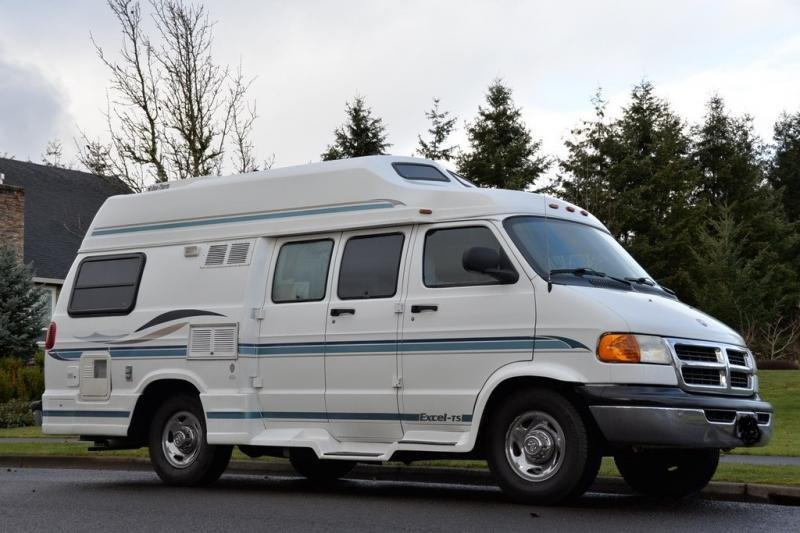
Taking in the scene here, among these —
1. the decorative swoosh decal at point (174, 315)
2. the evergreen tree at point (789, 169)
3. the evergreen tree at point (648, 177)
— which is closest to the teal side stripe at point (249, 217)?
the decorative swoosh decal at point (174, 315)

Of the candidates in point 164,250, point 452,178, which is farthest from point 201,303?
point 452,178

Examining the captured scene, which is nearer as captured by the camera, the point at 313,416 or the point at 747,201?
the point at 313,416

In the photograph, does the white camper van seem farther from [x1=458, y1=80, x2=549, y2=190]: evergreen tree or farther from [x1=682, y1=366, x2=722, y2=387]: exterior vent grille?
[x1=458, y1=80, x2=549, y2=190]: evergreen tree

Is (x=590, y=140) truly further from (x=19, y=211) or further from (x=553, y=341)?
(x=553, y=341)

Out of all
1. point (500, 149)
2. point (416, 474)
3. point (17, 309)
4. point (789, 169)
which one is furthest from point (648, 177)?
point (416, 474)

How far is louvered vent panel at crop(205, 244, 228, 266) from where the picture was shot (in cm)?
1173

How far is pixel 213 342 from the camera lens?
11.5 meters

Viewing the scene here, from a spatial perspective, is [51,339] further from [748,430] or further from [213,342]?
[748,430]

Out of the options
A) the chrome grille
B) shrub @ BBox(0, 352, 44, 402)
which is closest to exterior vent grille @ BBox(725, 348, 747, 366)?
the chrome grille

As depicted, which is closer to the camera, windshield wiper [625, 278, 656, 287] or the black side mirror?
the black side mirror

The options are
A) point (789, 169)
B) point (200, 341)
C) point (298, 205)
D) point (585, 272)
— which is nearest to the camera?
point (585, 272)

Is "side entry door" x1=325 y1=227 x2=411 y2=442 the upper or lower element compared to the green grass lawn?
upper

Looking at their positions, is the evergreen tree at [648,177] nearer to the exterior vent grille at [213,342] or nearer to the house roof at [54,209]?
the house roof at [54,209]

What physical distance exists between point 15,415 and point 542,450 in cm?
1793
